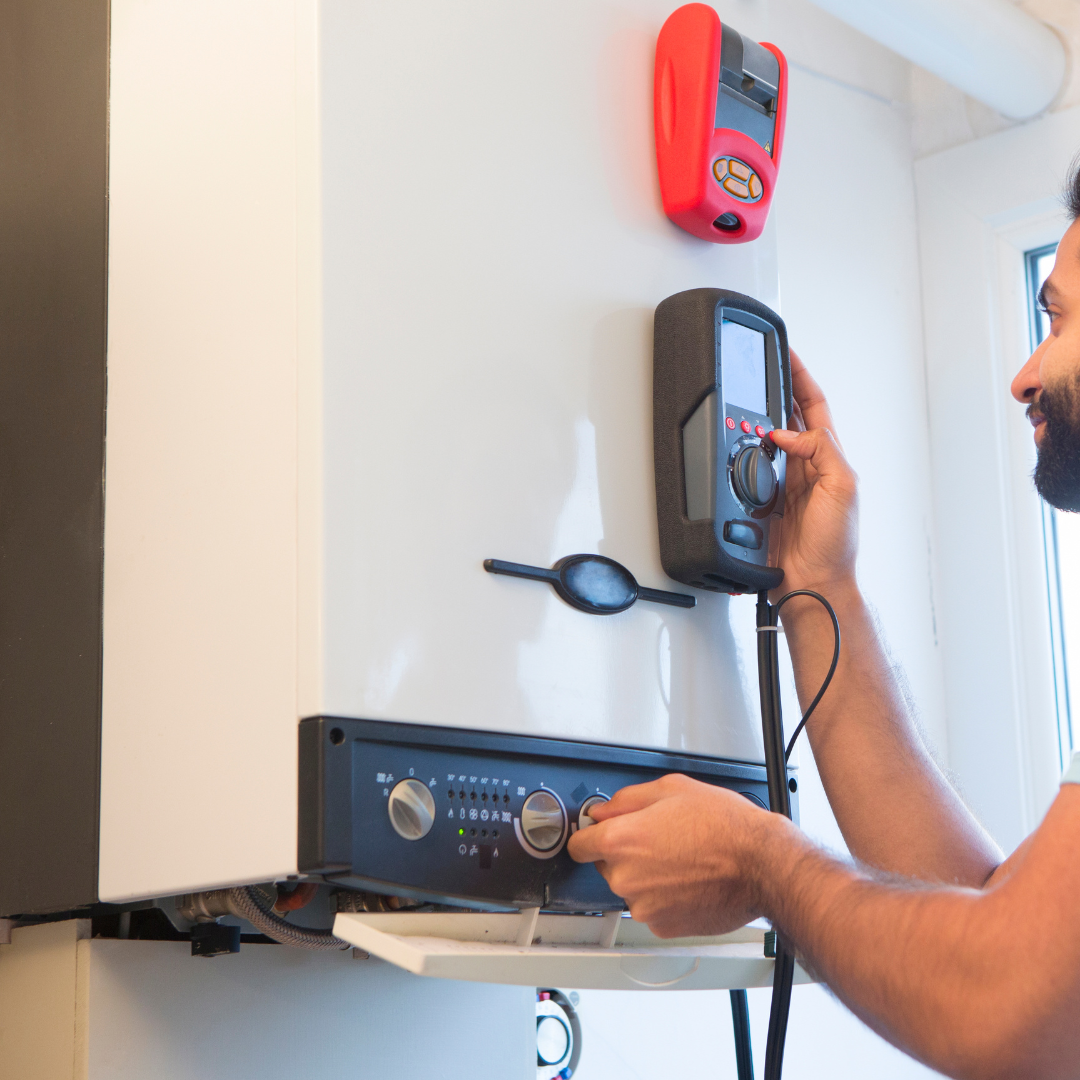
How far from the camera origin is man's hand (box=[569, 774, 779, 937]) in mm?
873

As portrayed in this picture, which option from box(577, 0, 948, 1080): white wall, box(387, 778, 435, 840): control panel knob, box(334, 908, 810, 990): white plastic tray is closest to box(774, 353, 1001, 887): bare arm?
box(334, 908, 810, 990): white plastic tray

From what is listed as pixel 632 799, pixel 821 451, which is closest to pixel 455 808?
pixel 632 799

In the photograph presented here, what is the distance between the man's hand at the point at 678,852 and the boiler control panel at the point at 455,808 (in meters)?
0.03

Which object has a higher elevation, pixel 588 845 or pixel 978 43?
pixel 978 43

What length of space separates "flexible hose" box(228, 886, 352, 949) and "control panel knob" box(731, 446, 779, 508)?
48 cm

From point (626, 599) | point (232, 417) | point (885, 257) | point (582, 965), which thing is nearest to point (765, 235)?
A: point (626, 599)

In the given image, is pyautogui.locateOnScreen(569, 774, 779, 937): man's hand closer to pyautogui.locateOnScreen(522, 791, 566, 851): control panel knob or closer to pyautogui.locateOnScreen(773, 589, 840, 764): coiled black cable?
pyautogui.locateOnScreen(522, 791, 566, 851): control panel knob

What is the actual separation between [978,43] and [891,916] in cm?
152

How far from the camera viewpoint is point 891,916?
81cm

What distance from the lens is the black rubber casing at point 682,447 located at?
3.26 ft

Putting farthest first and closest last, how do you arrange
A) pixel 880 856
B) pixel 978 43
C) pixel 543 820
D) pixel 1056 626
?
1. pixel 1056 626
2. pixel 978 43
3. pixel 880 856
4. pixel 543 820

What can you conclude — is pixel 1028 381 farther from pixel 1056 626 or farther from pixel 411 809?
pixel 1056 626

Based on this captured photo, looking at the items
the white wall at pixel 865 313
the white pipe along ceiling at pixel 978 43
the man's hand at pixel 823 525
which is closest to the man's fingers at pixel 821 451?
the man's hand at pixel 823 525

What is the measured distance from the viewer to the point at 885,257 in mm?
2123
